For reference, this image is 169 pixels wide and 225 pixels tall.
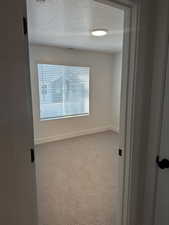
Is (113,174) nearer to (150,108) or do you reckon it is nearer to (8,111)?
(150,108)

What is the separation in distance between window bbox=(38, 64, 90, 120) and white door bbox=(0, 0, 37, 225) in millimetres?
3358

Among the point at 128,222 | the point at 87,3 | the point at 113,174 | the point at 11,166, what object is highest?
the point at 87,3

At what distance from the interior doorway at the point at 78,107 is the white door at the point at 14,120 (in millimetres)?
637

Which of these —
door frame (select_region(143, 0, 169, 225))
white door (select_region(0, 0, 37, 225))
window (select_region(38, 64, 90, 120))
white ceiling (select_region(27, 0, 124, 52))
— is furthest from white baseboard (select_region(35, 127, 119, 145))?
white door (select_region(0, 0, 37, 225))

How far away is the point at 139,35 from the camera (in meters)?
1.16

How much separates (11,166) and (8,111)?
292 mm

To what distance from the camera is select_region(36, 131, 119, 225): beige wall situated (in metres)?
1.90

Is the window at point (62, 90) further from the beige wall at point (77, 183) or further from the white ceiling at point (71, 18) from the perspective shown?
the white ceiling at point (71, 18)

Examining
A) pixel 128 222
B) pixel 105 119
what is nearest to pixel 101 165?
pixel 128 222

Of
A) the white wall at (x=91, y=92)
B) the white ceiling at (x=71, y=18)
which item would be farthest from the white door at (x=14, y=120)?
the white wall at (x=91, y=92)

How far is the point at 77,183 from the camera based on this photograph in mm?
2527

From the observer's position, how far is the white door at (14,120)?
771 mm

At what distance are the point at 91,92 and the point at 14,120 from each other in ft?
13.8

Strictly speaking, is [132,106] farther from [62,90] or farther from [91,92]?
[91,92]
